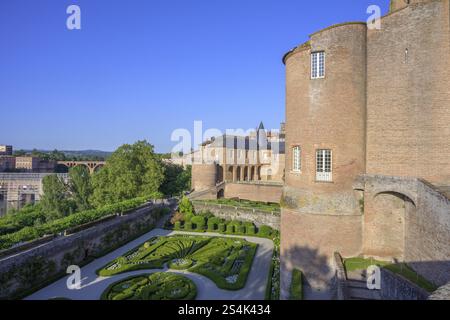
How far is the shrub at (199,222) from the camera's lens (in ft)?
107

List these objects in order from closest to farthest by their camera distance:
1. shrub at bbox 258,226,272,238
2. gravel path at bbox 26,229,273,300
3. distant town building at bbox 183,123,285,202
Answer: gravel path at bbox 26,229,273,300, shrub at bbox 258,226,272,238, distant town building at bbox 183,123,285,202

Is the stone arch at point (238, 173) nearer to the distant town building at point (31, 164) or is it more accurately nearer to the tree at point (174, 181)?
the tree at point (174, 181)

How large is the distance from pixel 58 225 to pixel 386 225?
21624 millimetres

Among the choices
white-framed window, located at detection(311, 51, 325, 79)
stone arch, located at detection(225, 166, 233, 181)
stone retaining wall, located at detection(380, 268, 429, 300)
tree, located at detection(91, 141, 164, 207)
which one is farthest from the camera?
stone arch, located at detection(225, 166, 233, 181)

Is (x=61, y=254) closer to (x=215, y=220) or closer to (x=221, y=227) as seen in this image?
(x=221, y=227)

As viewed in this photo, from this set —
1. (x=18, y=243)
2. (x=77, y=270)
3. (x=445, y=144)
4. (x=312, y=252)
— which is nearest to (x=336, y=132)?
(x=445, y=144)

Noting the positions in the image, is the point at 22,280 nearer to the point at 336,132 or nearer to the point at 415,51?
the point at 336,132

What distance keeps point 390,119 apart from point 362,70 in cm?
264

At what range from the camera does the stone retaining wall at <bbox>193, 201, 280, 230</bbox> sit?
3178 centimetres

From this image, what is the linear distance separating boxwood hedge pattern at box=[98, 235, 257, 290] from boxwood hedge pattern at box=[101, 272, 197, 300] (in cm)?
175

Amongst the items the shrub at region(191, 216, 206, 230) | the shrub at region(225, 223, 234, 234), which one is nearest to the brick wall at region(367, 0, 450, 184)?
the shrub at region(225, 223, 234, 234)

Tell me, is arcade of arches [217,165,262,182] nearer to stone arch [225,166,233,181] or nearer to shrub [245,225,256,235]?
stone arch [225,166,233,181]

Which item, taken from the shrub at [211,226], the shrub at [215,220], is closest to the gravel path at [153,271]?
the shrub at [211,226]

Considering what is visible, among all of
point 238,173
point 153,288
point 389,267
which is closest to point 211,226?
point 153,288
